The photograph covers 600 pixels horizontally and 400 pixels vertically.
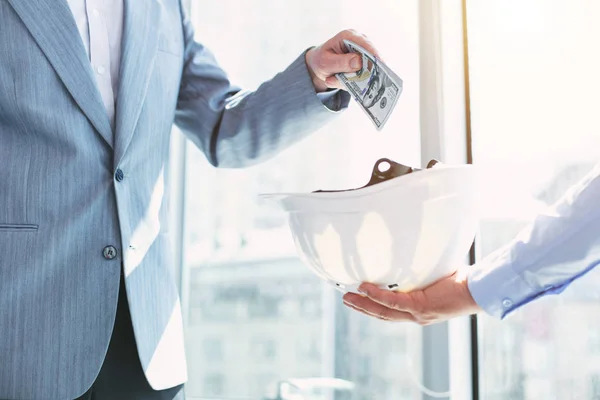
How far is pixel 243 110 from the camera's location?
108 centimetres

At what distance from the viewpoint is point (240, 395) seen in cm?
178

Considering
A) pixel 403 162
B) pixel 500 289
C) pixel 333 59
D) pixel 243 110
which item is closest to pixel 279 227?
pixel 403 162

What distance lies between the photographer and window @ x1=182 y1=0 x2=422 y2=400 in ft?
5.05

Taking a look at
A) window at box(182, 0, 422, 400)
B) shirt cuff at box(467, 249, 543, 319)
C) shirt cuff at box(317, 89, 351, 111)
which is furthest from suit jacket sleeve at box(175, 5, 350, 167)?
window at box(182, 0, 422, 400)

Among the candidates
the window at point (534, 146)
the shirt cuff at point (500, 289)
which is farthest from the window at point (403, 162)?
the shirt cuff at point (500, 289)

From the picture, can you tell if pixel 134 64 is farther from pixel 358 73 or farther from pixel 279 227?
pixel 279 227

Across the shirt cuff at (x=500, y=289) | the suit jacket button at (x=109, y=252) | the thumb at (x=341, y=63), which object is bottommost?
the shirt cuff at (x=500, y=289)

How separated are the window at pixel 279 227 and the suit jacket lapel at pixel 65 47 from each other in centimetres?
82

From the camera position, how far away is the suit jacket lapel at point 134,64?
2.93 feet

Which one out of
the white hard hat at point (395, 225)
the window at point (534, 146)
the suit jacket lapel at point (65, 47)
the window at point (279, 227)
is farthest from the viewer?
the window at point (279, 227)

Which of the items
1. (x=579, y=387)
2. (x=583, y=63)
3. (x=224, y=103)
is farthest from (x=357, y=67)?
(x=579, y=387)

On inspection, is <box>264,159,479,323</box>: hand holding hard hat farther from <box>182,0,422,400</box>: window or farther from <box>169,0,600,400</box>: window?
<box>182,0,422,400</box>: window

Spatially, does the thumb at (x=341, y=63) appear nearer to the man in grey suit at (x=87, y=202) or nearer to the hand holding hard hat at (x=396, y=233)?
the man in grey suit at (x=87, y=202)

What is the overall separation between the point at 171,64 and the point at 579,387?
3.19 ft
